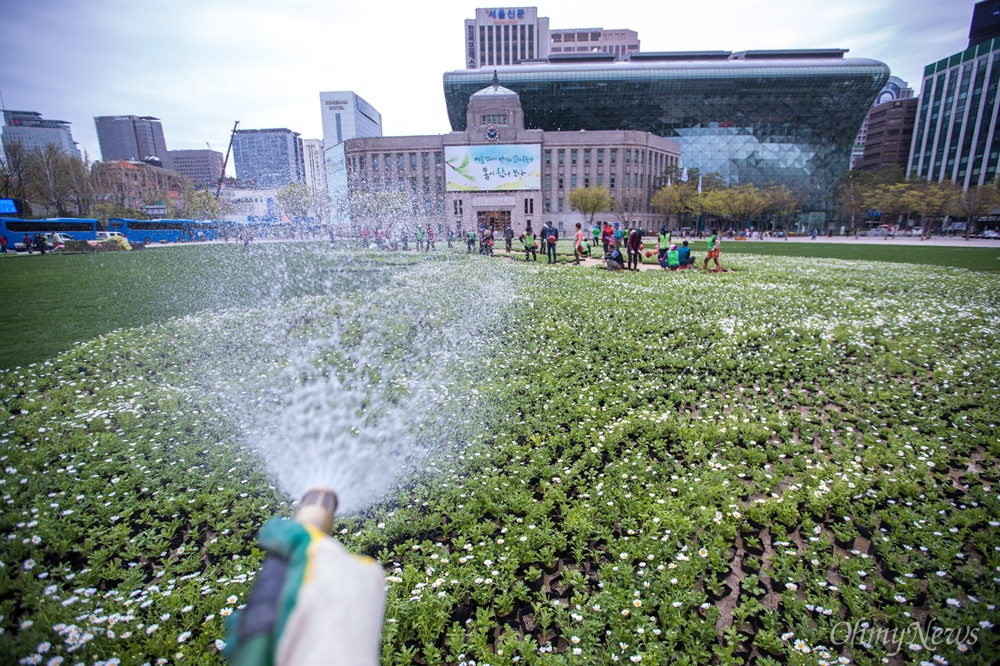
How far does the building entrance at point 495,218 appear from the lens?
87.5 m

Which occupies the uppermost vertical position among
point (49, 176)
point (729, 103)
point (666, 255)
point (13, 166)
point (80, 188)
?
point (729, 103)

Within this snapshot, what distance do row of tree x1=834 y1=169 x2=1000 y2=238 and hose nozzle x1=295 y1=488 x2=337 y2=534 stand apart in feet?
283

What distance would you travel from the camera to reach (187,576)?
3963 mm

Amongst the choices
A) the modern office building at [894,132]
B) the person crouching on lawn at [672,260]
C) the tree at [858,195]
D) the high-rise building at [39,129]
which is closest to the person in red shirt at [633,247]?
the person crouching on lawn at [672,260]

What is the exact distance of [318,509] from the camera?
147 cm

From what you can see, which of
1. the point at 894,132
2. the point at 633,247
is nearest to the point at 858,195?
the point at 633,247

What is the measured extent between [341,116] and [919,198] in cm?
17922

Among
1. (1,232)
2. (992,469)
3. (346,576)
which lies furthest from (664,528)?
(1,232)

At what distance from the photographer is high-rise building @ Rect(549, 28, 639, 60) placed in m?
166

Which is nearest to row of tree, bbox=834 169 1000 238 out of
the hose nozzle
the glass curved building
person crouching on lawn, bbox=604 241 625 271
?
the glass curved building

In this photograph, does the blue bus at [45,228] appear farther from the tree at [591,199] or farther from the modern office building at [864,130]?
the modern office building at [864,130]

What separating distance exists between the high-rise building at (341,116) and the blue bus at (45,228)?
128m

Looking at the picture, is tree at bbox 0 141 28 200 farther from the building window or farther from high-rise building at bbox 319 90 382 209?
high-rise building at bbox 319 90 382 209

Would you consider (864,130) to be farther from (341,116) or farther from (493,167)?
(341,116)
